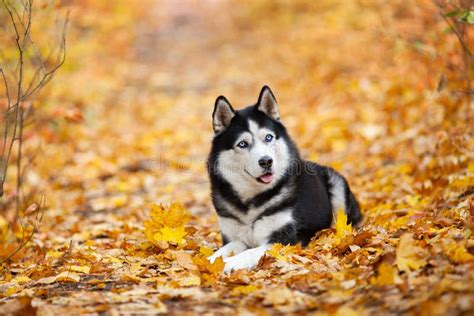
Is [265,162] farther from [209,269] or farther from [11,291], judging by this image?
[11,291]

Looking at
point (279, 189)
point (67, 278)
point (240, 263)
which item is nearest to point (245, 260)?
point (240, 263)

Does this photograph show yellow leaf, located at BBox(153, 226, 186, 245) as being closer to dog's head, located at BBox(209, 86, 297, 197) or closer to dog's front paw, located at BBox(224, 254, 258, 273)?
dog's head, located at BBox(209, 86, 297, 197)

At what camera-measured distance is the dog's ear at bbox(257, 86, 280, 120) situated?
4738 mm

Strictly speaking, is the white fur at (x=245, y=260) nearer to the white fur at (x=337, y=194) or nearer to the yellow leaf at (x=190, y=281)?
the yellow leaf at (x=190, y=281)

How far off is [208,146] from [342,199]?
5508mm

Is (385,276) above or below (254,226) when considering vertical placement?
below

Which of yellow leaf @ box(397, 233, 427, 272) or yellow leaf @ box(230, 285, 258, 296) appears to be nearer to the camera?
yellow leaf @ box(397, 233, 427, 272)

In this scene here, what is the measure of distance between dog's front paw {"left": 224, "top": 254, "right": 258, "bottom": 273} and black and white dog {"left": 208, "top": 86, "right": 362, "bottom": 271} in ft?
0.74

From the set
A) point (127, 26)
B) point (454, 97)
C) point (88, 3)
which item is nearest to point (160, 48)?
point (127, 26)

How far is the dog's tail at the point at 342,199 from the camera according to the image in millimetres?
5395

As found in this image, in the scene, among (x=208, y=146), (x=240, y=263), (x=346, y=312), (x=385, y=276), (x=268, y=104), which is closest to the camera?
(x=346, y=312)

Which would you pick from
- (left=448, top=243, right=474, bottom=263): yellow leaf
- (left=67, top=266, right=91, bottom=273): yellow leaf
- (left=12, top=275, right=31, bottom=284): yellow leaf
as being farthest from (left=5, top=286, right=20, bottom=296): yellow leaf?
(left=448, top=243, right=474, bottom=263): yellow leaf

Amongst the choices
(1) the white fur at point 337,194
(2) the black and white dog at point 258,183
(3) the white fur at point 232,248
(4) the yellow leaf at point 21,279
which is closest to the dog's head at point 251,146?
(2) the black and white dog at point 258,183

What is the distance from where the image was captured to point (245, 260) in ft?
13.6
